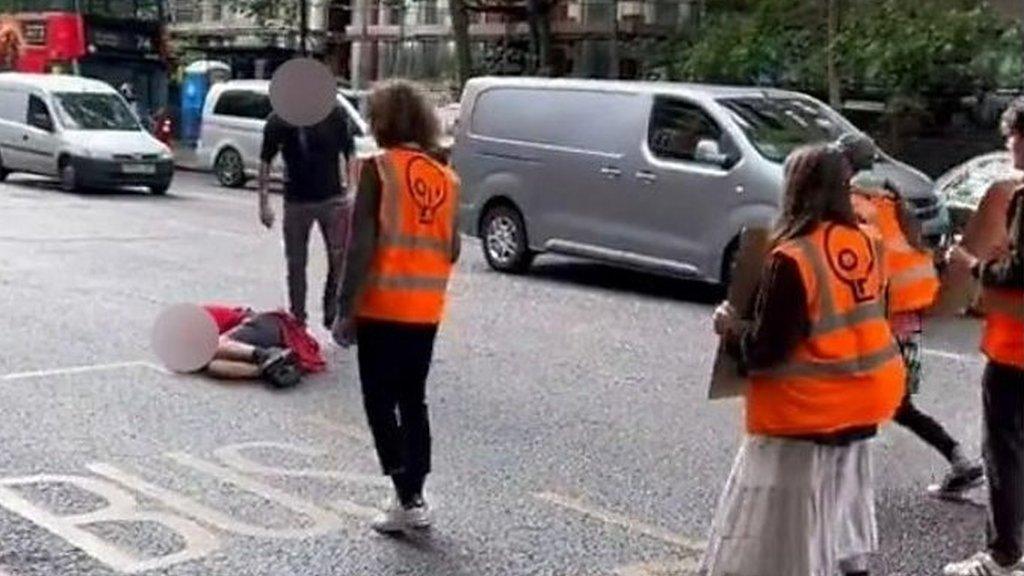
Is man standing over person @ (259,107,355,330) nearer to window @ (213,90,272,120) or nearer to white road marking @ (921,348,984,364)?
white road marking @ (921,348,984,364)

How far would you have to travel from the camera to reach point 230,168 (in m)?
25.2

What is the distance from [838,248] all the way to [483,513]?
2.30 meters

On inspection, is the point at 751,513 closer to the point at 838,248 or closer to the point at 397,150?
the point at 838,248

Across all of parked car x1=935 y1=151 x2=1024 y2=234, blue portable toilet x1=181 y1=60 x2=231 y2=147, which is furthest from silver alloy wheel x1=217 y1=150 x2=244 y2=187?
parked car x1=935 y1=151 x2=1024 y2=234

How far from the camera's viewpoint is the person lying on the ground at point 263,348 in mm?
8438

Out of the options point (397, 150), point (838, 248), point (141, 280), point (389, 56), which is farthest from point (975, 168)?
point (389, 56)

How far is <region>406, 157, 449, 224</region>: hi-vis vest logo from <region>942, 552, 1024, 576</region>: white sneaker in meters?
2.18

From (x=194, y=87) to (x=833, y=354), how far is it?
27.5 metres

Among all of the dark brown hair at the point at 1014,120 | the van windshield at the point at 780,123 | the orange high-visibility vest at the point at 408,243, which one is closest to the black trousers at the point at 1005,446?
the dark brown hair at the point at 1014,120

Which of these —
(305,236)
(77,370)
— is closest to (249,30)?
(305,236)

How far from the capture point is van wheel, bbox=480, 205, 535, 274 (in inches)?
546

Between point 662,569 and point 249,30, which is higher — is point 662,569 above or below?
below

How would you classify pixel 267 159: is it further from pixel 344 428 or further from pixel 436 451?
pixel 436 451

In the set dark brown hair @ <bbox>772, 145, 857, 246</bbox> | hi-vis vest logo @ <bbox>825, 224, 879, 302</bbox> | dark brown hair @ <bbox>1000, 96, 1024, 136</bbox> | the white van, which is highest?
dark brown hair @ <bbox>1000, 96, 1024, 136</bbox>
